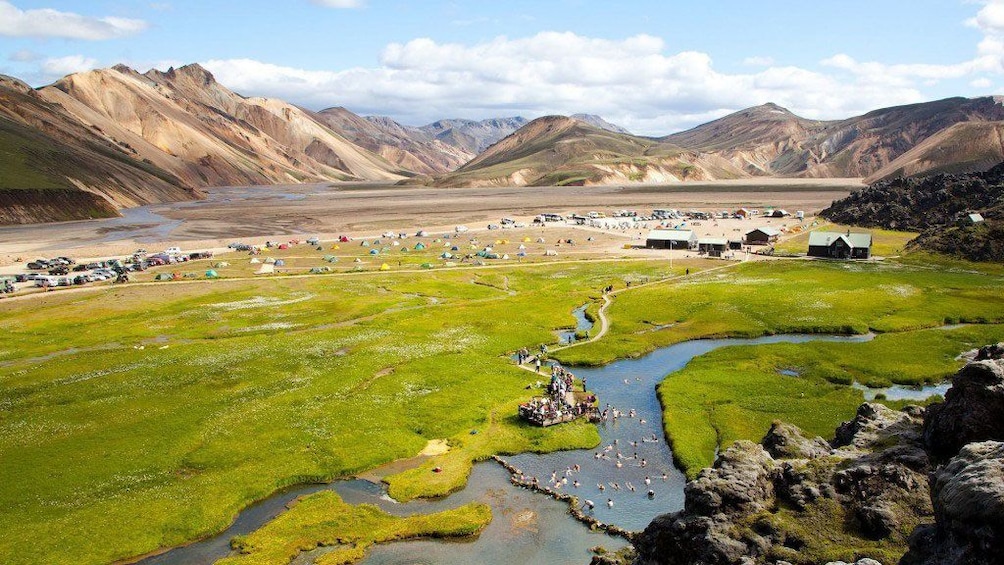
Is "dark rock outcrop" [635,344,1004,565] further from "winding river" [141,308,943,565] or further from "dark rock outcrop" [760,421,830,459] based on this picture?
"winding river" [141,308,943,565]

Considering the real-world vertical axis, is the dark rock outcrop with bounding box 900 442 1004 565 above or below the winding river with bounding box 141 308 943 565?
above

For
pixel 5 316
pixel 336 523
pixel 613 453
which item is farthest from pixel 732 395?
pixel 5 316

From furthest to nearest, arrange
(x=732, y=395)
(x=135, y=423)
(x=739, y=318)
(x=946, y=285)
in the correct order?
(x=946, y=285), (x=739, y=318), (x=732, y=395), (x=135, y=423)

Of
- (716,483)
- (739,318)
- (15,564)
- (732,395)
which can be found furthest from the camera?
(739,318)

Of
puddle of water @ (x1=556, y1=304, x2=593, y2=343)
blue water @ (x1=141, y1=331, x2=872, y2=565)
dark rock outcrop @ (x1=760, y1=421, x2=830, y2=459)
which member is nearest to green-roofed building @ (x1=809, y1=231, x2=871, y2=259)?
puddle of water @ (x1=556, y1=304, x2=593, y2=343)

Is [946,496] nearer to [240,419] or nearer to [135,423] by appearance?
[240,419]

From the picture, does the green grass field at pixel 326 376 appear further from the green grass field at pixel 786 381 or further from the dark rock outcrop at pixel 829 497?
the dark rock outcrop at pixel 829 497

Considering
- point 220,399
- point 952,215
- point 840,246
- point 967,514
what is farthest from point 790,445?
point 952,215
